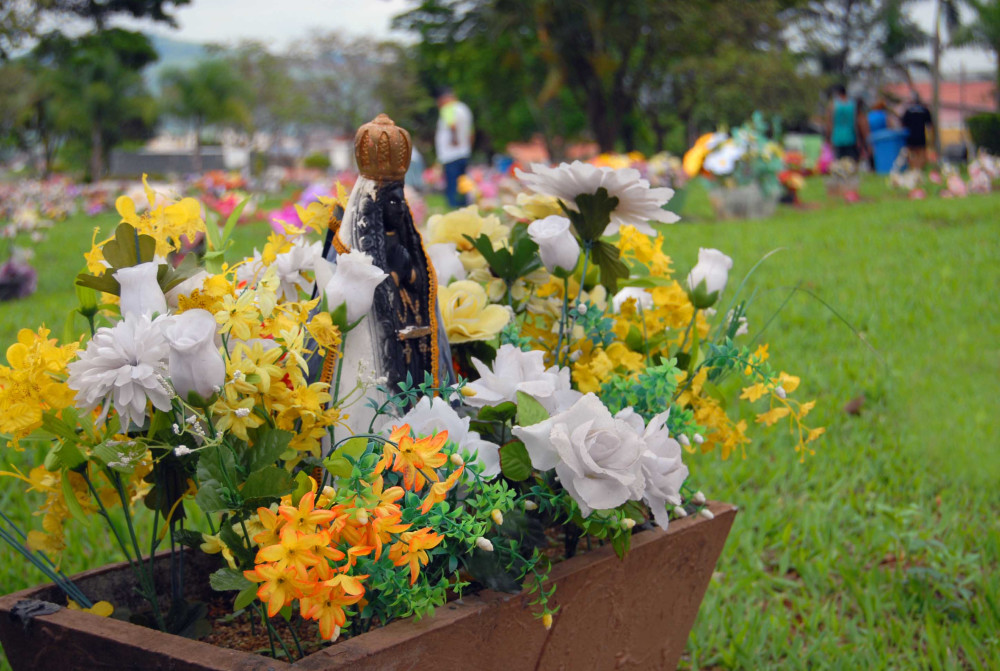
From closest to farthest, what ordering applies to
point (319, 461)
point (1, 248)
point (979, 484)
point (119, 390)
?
point (119, 390) → point (319, 461) → point (979, 484) → point (1, 248)

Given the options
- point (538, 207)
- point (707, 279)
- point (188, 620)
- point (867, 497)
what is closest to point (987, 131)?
point (867, 497)

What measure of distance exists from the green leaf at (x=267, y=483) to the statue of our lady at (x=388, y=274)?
0.26 m

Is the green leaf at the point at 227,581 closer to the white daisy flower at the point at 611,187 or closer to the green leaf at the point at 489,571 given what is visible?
the green leaf at the point at 489,571

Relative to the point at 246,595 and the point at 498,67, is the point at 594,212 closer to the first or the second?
the point at 246,595

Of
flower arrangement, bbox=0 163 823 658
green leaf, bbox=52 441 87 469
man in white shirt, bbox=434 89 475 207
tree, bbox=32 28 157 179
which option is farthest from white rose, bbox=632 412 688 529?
tree, bbox=32 28 157 179

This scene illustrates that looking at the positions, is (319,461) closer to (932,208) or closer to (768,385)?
(768,385)

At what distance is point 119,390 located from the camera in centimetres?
107

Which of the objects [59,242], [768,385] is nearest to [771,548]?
[768,385]

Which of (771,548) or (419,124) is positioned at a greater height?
(771,548)

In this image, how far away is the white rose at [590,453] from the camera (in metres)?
1.18

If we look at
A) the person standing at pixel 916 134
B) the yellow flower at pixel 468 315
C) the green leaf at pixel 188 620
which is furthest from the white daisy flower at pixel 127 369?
the person standing at pixel 916 134

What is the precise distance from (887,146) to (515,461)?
19.7 m

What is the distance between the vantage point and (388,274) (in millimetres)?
1397

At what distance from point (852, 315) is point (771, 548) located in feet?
8.53
